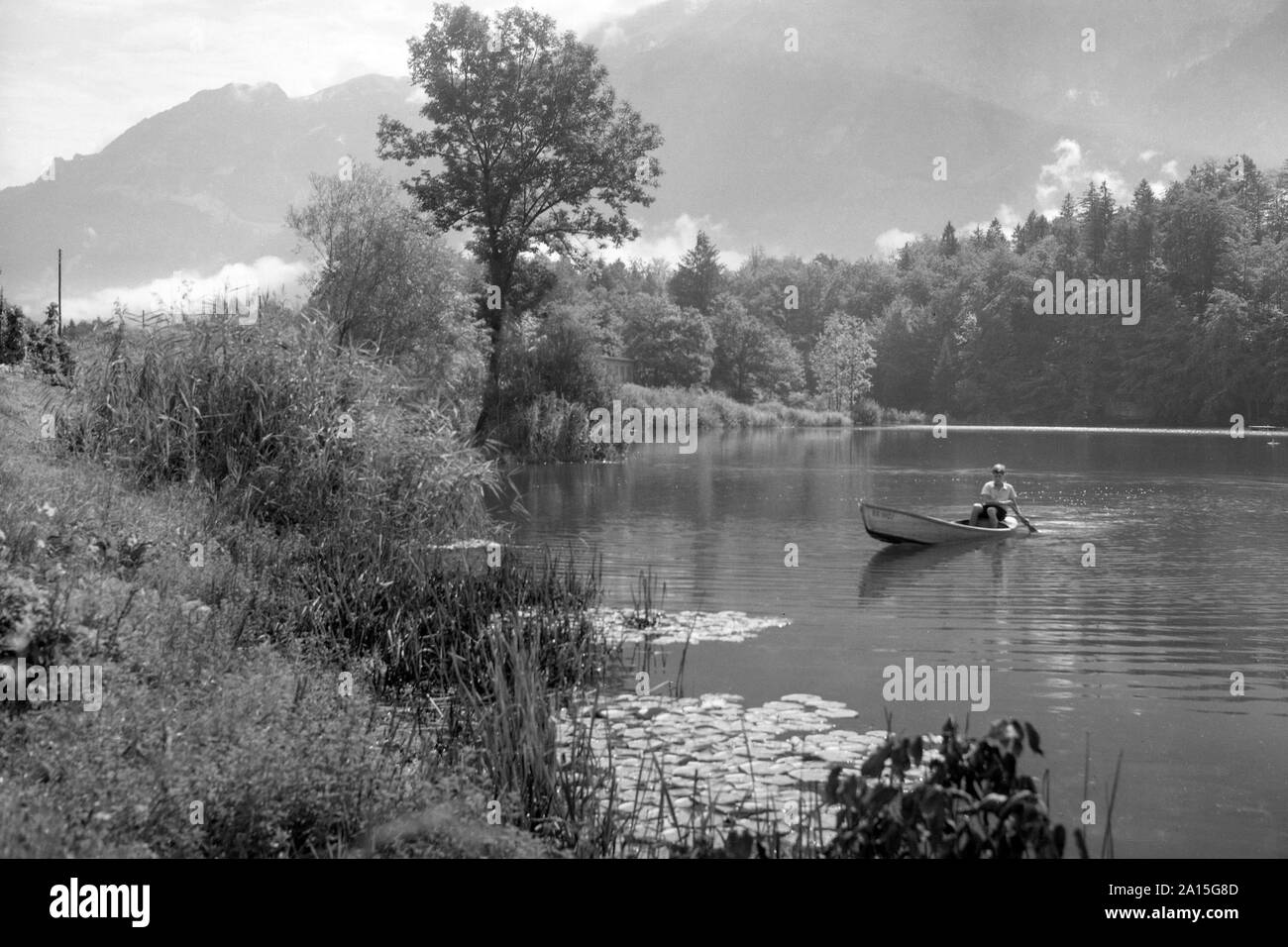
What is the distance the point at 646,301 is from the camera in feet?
322

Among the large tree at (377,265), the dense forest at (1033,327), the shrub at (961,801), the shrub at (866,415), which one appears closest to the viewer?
the shrub at (961,801)

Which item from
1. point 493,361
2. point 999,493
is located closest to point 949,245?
point 493,361

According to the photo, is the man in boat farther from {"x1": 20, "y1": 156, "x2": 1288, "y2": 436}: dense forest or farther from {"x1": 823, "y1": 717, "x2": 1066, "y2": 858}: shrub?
{"x1": 20, "y1": 156, "x2": 1288, "y2": 436}: dense forest

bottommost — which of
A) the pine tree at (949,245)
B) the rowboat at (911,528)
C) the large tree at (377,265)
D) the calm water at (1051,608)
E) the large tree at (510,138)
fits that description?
the calm water at (1051,608)

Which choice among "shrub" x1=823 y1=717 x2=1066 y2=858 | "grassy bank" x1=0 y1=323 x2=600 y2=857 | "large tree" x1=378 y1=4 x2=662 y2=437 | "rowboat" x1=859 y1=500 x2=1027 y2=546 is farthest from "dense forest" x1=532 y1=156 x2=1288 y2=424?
"shrub" x1=823 y1=717 x2=1066 y2=858

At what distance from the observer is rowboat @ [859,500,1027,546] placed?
871 inches

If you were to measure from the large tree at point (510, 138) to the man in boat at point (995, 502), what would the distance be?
27448mm

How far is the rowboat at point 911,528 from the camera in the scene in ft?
72.6

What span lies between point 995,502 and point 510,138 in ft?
105

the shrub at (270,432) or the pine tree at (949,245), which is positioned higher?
the pine tree at (949,245)

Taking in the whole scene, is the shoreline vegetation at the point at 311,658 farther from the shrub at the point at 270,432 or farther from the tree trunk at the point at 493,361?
the tree trunk at the point at 493,361

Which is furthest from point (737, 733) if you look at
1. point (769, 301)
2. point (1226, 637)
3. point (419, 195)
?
point (769, 301)

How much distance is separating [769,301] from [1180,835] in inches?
5340

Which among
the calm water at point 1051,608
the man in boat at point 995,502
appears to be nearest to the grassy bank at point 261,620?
the calm water at point 1051,608
